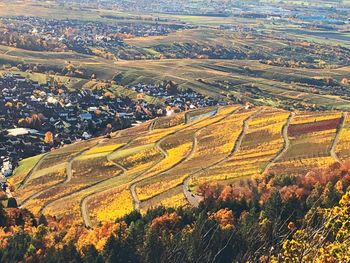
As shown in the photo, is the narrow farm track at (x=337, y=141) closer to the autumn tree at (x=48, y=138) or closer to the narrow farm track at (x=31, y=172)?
the narrow farm track at (x=31, y=172)

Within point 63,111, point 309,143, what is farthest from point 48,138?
point 309,143

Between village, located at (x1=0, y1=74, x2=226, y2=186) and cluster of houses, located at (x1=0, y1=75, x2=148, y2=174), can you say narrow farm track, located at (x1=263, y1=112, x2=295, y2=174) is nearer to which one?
village, located at (x1=0, y1=74, x2=226, y2=186)

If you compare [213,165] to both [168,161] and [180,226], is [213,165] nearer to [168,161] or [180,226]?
[168,161]

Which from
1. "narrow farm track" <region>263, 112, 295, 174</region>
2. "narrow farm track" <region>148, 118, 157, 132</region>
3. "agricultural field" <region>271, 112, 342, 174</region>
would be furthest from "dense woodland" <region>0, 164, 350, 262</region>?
"narrow farm track" <region>148, 118, 157, 132</region>

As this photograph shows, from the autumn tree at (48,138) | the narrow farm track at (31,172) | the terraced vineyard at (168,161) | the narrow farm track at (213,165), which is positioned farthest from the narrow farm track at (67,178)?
the narrow farm track at (213,165)

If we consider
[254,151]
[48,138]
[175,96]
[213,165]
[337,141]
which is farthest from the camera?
[175,96]

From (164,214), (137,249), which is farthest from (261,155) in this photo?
(137,249)
